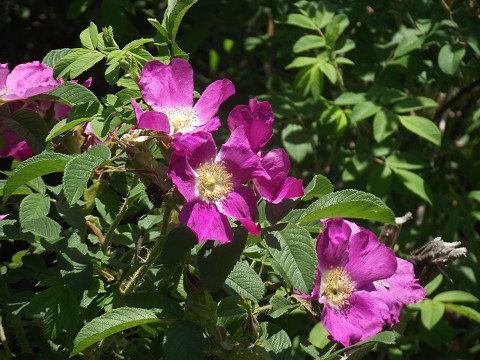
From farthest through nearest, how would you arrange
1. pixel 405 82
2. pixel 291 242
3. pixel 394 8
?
pixel 405 82 < pixel 394 8 < pixel 291 242

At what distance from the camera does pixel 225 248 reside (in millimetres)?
1108

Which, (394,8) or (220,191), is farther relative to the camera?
(394,8)

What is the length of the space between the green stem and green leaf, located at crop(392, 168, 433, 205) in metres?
1.01

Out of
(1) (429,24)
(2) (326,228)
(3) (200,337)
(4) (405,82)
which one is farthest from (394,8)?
(3) (200,337)

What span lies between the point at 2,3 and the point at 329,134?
946 millimetres

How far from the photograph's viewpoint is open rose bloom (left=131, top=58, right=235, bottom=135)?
1.16 meters

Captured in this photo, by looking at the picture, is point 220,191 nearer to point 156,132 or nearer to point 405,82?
point 156,132

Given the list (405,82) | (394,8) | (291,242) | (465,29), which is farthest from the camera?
(405,82)

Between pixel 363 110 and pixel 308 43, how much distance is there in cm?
23

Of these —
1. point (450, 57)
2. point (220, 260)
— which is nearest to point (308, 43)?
point (450, 57)

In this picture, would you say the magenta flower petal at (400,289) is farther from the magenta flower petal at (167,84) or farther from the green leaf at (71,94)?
the green leaf at (71,94)

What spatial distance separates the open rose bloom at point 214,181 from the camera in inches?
42.0

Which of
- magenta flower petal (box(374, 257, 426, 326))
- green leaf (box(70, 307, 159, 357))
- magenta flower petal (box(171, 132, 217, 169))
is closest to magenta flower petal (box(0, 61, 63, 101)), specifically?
magenta flower petal (box(171, 132, 217, 169))

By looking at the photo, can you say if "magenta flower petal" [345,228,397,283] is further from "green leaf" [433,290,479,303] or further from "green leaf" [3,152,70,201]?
"green leaf" [433,290,479,303]
